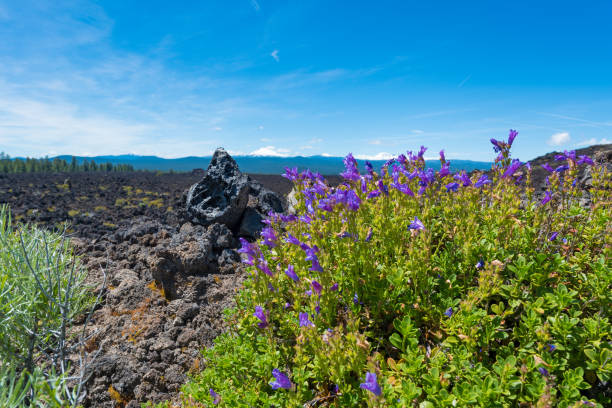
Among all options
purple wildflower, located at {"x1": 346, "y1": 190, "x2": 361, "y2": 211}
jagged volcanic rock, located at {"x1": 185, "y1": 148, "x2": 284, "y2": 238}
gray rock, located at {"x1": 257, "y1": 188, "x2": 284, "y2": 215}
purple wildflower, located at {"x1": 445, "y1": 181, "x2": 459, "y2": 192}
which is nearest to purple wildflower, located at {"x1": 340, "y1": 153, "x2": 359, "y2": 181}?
purple wildflower, located at {"x1": 346, "y1": 190, "x2": 361, "y2": 211}

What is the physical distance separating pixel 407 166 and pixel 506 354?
2584 mm

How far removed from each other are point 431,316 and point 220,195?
5.76 m

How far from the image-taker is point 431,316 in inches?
105

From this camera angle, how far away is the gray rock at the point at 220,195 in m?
7.14

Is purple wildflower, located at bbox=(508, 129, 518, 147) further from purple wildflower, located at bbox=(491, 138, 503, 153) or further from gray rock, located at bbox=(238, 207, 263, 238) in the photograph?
gray rock, located at bbox=(238, 207, 263, 238)

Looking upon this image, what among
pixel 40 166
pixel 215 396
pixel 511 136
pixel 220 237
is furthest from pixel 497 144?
pixel 40 166

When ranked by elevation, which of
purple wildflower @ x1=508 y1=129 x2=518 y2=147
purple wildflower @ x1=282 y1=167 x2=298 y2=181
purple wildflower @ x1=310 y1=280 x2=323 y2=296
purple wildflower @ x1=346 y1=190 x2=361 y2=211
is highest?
purple wildflower @ x1=508 y1=129 x2=518 y2=147

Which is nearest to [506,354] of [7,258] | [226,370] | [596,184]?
[226,370]

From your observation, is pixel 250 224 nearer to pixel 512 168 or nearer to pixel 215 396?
pixel 215 396

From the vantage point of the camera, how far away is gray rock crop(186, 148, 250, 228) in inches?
281

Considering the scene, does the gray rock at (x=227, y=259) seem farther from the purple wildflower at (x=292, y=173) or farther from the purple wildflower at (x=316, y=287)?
the purple wildflower at (x=316, y=287)

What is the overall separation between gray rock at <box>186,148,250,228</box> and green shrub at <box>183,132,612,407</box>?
3495 millimetres

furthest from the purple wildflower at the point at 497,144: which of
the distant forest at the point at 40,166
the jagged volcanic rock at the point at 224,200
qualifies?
the distant forest at the point at 40,166

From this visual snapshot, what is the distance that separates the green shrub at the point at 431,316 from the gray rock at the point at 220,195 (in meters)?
3.50
